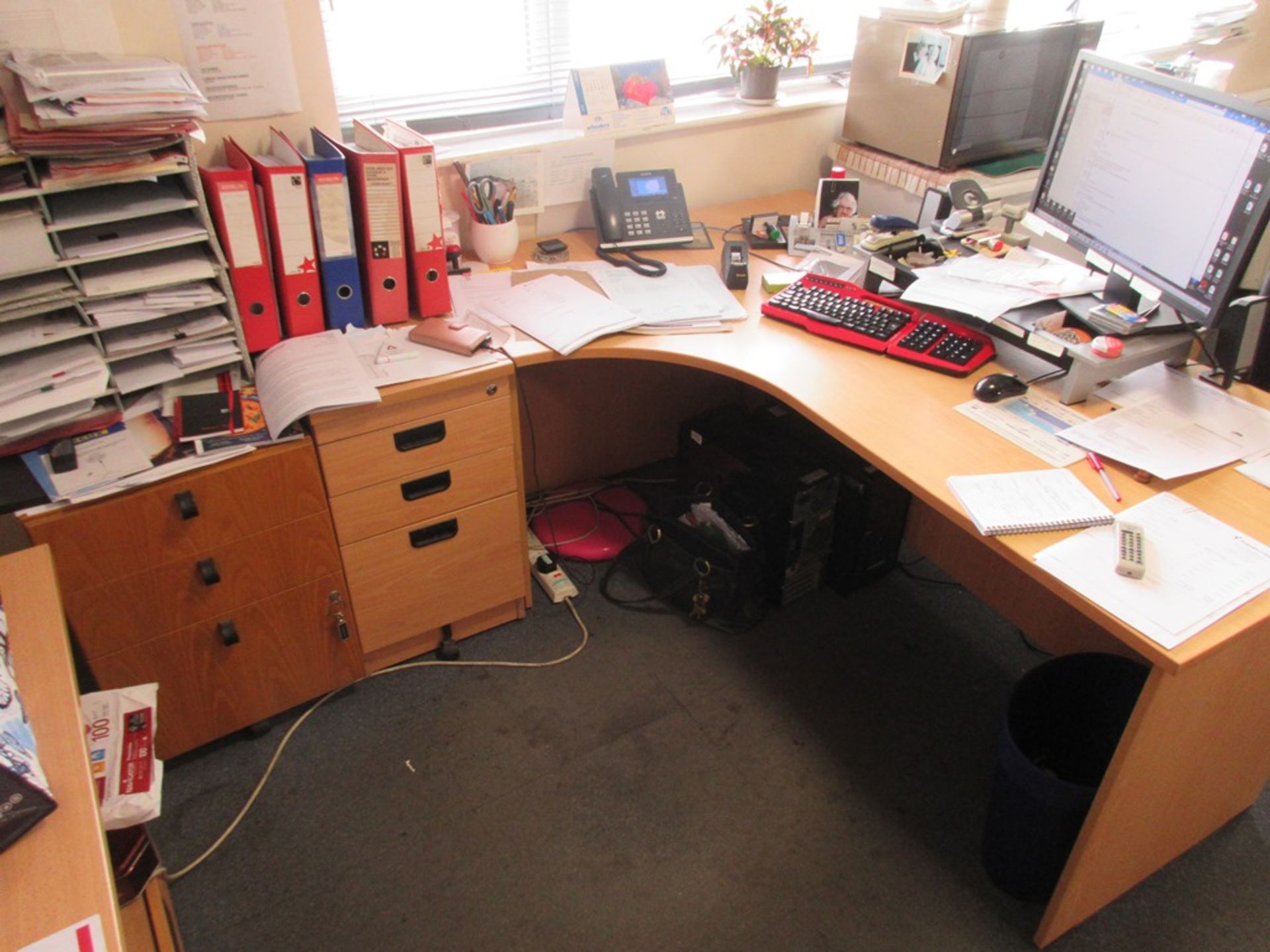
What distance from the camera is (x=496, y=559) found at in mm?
2041

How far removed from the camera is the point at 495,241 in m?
2.12

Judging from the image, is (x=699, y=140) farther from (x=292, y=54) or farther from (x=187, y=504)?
(x=187, y=504)

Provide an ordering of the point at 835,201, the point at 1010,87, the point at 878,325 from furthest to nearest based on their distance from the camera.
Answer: the point at 1010,87 → the point at 835,201 → the point at 878,325

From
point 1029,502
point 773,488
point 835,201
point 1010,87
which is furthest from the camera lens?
point 1010,87

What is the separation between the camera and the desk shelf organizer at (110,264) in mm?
1399

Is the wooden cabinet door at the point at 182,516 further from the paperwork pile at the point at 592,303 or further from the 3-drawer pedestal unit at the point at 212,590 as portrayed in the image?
the paperwork pile at the point at 592,303

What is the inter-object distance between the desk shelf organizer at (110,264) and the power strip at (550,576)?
0.93 meters

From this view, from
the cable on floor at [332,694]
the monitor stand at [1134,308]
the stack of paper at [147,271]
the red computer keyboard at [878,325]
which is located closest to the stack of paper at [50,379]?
the stack of paper at [147,271]

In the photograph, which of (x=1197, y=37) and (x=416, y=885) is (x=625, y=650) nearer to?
(x=416, y=885)

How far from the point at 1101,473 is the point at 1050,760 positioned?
2.06 ft

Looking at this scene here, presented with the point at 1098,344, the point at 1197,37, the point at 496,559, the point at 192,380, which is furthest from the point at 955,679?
the point at 1197,37

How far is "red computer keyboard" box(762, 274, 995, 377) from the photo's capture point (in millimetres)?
1717

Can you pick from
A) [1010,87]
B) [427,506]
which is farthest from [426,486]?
[1010,87]

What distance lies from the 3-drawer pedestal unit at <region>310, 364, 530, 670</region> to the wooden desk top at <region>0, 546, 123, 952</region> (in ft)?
1.94
